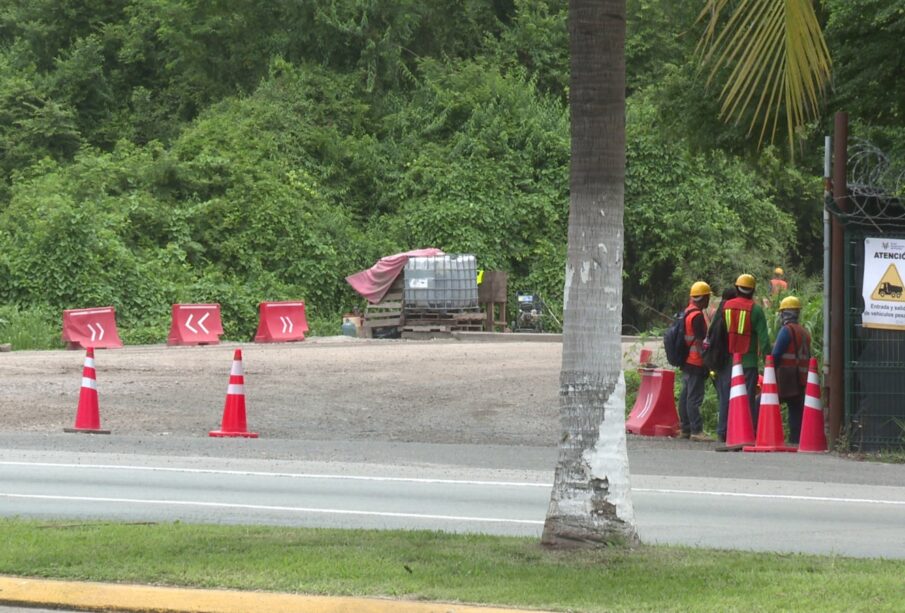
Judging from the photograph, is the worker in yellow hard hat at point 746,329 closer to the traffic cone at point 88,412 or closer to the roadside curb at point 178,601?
the traffic cone at point 88,412

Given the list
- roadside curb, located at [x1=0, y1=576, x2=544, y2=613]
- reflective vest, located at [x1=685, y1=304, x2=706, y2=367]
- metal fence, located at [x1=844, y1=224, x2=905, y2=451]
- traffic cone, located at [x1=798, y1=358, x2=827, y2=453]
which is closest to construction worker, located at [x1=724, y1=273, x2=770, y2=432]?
reflective vest, located at [x1=685, y1=304, x2=706, y2=367]

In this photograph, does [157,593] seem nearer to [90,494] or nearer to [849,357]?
[90,494]

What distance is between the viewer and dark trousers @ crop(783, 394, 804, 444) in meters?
16.6

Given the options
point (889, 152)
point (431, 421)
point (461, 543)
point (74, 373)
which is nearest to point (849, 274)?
point (889, 152)

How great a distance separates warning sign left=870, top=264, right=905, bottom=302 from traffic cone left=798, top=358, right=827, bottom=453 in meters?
1.03

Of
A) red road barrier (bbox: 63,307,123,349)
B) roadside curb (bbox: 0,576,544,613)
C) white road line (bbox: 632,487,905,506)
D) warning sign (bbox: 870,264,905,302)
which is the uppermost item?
warning sign (bbox: 870,264,905,302)

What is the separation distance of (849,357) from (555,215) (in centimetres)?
3185

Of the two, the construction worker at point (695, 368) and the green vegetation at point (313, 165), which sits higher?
the green vegetation at point (313, 165)

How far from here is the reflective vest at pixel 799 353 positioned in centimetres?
1623

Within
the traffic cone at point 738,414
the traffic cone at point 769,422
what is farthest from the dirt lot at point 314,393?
the traffic cone at point 769,422

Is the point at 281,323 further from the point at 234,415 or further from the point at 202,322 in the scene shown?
the point at 234,415

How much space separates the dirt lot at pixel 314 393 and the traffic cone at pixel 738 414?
248 centimetres

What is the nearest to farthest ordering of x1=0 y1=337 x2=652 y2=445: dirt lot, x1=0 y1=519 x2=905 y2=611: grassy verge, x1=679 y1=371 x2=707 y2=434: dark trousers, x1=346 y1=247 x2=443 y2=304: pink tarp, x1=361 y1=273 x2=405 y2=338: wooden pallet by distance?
1. x1=0 y1=519 x2=905 y2=611: grassy verge
2. x1=679 y1=371 x2=707 y2=434: dark trousers
3. x1=0 y1=337 x2=652 y2=445: dirt lot
4. x1=361 y1=273 x2=405 y2=338: wooden pallet
5. x1=346 y1=247 x2=443 y2=304: pink tarp

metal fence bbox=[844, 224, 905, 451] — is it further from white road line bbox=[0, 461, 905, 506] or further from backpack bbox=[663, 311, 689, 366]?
white road line bbox=[0, 461, 905, 506]
